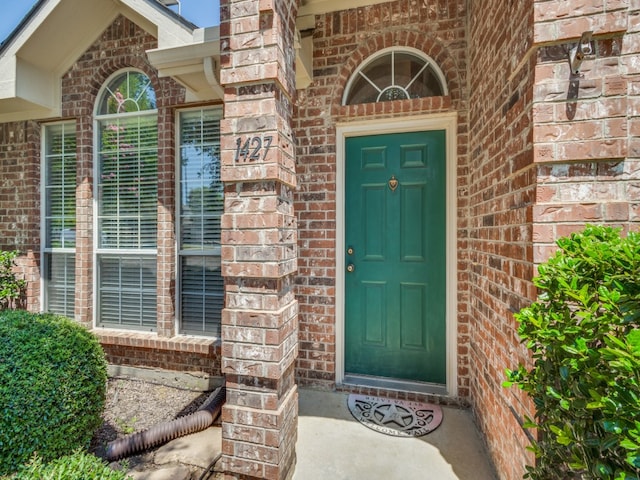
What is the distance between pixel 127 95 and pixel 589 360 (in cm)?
449

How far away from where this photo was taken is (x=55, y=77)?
12.1 feet

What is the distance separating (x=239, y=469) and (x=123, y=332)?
8.13 ft

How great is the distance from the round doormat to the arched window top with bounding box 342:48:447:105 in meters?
2.70

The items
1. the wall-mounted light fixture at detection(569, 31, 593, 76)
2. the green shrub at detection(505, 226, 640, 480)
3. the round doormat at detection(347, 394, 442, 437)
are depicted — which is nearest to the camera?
the green shrub at detection(505, 226, 640, 480)

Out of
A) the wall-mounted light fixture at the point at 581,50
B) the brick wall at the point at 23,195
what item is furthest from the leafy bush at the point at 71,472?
the brick wall at the point at 23,195

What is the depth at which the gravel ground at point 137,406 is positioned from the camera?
2.64 m

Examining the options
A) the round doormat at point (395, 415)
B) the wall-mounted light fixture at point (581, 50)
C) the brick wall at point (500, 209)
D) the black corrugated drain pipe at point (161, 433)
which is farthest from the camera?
the round doormat at point (395, 415)

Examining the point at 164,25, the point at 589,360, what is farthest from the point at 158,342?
the point at 589,360

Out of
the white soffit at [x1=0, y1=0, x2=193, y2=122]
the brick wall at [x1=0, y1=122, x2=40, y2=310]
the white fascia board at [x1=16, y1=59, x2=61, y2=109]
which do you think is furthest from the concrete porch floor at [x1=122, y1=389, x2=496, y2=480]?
the white fascia board at [x1=16, y1=59, x2=61, y2=109]

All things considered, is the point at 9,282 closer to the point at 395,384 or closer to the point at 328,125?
the point at 328,125

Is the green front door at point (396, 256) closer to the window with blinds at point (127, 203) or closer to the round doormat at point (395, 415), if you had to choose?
the round doormat at point (395, 415)

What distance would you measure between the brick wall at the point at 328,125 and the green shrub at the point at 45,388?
1667mm

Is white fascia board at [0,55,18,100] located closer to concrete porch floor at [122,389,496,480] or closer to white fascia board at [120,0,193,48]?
white fascia board at [120,0,193,48]

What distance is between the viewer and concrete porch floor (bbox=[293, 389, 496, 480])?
6.64 ft
